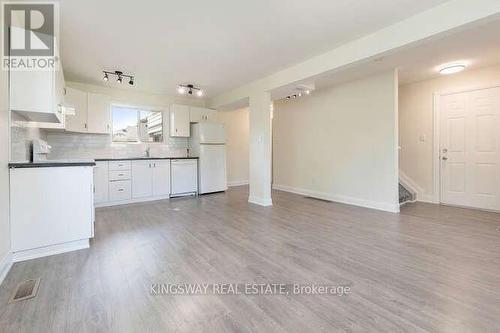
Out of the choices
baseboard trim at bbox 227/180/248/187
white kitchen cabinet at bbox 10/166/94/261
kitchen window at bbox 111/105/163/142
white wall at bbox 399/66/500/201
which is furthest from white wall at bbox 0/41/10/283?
white wall at bbox 399/66/500/201

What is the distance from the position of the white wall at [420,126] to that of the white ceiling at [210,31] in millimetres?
2904

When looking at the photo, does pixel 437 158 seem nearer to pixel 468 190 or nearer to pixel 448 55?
pixel 468 190

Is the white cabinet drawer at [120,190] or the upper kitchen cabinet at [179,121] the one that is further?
the upper kitchen cabinet at [179,121]

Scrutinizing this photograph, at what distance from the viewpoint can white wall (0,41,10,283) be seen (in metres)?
1.96

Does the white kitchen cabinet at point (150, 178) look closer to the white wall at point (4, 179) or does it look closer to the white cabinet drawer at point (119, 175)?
the white cabinet drawer at point (119, 175)

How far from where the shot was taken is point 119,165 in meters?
4.63

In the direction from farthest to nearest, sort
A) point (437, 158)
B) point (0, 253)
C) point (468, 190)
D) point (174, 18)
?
1. point (437, 158)
2. point (468, 190)
3. point (174, 18)
4. point (0, 253)

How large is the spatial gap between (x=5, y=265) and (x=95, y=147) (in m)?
3.32

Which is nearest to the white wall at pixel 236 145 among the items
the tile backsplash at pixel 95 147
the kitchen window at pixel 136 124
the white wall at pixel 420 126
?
the tile backsplash at pixel 95 147

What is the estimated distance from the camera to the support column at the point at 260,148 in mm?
4516

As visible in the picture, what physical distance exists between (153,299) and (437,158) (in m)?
5.37

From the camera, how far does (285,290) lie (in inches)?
69.0

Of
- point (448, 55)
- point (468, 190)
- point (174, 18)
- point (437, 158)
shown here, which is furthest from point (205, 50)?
point (468, 190)

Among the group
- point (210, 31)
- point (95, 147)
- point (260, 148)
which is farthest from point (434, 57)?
point (95, 147)
